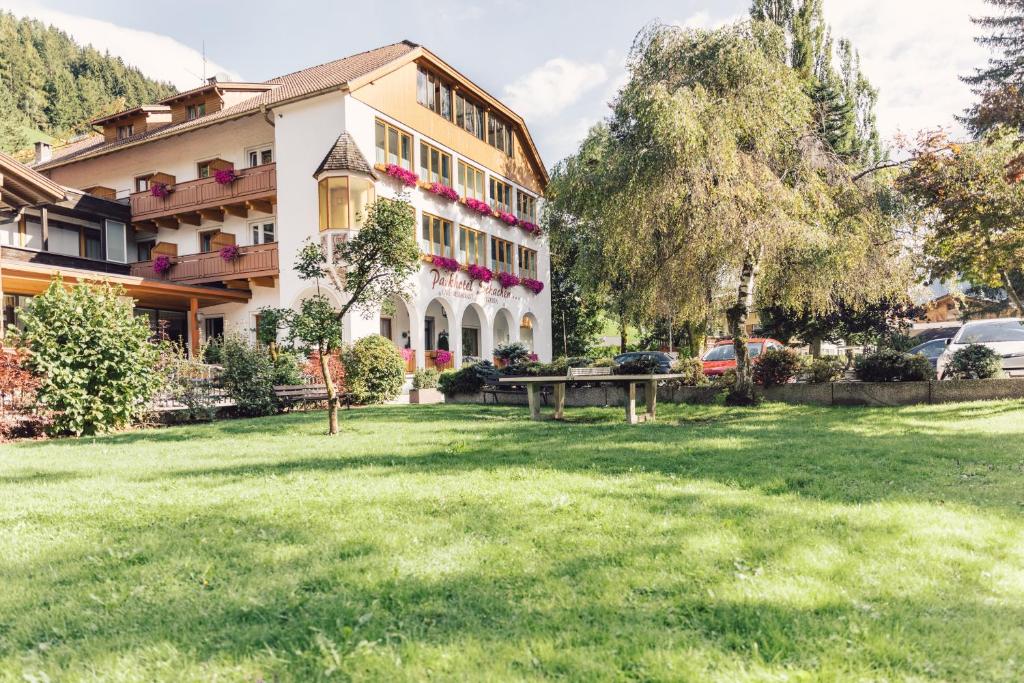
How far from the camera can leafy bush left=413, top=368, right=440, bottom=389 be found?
73.3 feet

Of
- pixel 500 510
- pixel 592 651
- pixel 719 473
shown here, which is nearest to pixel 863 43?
pixel 719 473

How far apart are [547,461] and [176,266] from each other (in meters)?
23.8

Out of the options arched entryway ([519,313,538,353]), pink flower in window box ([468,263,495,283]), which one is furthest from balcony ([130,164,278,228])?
arched entryway ([519,313,538,353])

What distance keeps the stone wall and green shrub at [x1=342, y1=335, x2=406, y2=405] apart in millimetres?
3429

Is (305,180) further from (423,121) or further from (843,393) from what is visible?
(843,393)

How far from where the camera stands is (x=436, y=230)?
27391 mm

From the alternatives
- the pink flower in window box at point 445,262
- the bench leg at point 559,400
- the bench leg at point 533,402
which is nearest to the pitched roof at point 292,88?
the pink flower in window box at point 445,262

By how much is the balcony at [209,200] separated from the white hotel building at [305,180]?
7 centimetres

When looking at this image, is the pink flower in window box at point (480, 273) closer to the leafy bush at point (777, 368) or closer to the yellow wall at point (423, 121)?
the yellow wall at point (423, 121)

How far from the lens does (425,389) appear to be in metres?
21.0

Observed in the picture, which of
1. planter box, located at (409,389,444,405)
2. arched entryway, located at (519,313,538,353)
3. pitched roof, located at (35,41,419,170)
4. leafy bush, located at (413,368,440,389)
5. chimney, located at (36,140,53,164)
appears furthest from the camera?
arched entryway, located at (519,313,538,353)

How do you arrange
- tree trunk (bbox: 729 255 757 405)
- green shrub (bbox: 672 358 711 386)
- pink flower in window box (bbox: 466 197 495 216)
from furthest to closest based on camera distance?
1. pink flower in window box (bbox: 466 197 495 216)
2. green shrub (bbox: 672 358 711 386)
3. tree trunk (bbox: 729 255 757 405)

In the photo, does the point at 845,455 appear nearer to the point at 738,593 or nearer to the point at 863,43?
the point at 738,593

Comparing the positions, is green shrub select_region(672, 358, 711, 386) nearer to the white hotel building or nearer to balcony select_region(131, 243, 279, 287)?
the white hotel building
